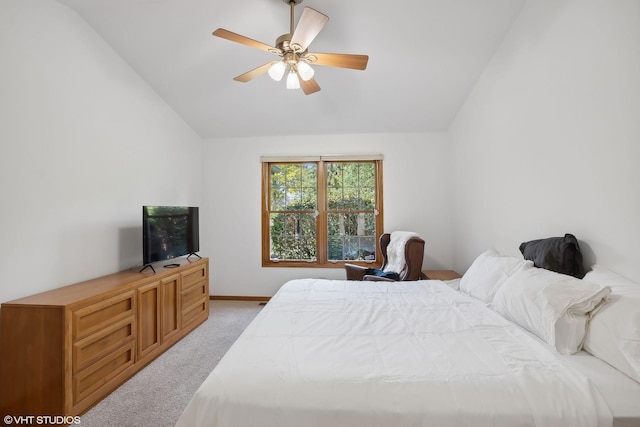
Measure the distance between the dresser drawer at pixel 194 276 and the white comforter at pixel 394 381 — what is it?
5.76 feet

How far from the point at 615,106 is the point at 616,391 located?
1.43 meters

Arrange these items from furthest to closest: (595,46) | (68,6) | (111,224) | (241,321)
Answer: (241,321) → (111,224) → (68,6) → (595,46)

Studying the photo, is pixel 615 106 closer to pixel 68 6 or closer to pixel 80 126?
pixel 80 126

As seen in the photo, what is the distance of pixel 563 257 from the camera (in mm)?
1694

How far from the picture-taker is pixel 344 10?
90.0 inches

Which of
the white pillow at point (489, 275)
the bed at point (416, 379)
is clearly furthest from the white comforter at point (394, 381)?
the white pillow at point (489, 275)

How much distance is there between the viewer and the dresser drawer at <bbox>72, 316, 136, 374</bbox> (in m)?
1.76

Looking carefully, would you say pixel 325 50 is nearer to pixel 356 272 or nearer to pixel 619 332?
pixel 356 272

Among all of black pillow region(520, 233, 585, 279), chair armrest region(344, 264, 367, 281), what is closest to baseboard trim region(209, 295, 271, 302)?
chair armrest region(344, 264, 367, 281)

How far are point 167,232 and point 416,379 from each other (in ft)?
8.84

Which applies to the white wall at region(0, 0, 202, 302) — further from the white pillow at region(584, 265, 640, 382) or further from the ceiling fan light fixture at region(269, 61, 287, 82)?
the white pillow at region(584, 265, 640, 382)

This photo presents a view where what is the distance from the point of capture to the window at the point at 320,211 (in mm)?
4074

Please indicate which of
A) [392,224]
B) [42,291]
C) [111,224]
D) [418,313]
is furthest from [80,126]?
[392,224]

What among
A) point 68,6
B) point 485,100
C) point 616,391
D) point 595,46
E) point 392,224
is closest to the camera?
point 616,391
